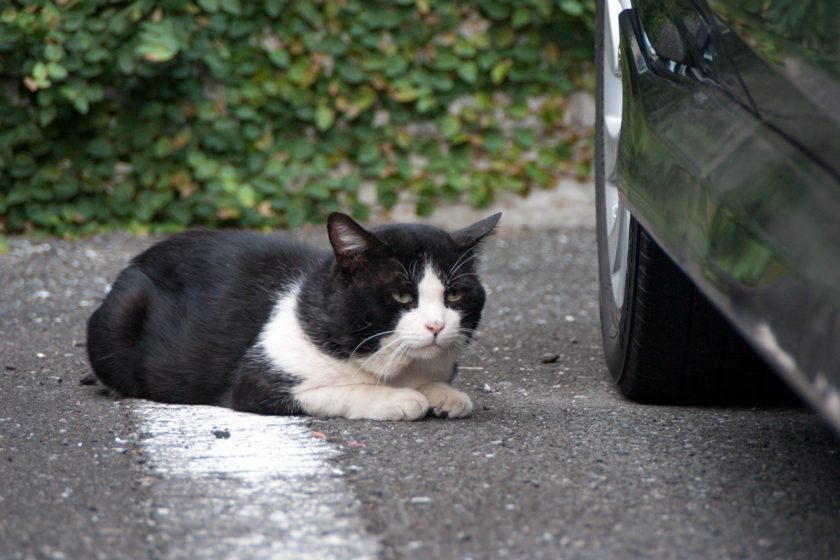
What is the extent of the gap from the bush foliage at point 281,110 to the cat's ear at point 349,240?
3360mm

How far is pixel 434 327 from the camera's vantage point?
2.94m

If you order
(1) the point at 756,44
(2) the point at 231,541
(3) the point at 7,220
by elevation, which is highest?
(1) the point at 756,44

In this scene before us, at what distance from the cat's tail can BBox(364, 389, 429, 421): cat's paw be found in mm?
801

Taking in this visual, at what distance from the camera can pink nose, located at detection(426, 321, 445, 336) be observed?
2934mm

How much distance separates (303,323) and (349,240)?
31 centimetres

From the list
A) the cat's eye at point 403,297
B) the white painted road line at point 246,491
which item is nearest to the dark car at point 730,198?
the cat's eye at point 403,297

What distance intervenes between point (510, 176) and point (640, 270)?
12.5ft

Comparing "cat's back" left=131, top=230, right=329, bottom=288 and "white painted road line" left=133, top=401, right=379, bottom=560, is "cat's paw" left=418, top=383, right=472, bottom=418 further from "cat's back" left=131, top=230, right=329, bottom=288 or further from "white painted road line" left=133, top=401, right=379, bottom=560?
"cat's back" left=131, top=230, right=329, bottom=288

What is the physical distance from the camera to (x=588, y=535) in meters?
2.06

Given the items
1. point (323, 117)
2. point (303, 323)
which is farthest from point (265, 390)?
point (323, 117)

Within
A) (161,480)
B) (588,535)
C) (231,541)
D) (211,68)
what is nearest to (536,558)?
(588,535)

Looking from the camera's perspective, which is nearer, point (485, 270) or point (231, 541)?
point (231, 541)

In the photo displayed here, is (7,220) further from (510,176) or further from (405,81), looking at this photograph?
(510,176)

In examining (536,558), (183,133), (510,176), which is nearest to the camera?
(536,558)
